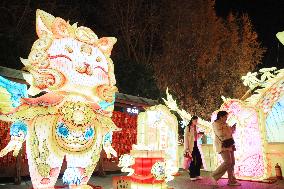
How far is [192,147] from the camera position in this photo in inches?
380

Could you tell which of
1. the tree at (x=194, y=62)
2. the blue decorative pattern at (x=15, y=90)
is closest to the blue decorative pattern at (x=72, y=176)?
the blue decorative pattern at (x=15, y=90)

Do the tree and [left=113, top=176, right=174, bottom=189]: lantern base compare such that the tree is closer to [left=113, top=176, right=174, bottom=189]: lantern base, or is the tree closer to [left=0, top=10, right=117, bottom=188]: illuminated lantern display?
[left=113, top=176, right=174, bottom=189]: lantern base

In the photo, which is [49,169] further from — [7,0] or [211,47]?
[211,47]

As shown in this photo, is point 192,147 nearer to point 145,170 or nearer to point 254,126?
point 254,126

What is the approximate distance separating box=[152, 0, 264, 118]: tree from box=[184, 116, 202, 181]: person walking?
10.5 m

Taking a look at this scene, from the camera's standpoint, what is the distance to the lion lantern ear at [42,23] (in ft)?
19.9

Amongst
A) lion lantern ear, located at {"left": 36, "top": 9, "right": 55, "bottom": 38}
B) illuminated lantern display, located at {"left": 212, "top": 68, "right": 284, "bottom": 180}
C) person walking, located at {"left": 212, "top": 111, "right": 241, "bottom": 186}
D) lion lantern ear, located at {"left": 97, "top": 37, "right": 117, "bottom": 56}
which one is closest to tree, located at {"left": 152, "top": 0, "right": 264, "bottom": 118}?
illuminated lantern display, located at {"left": 212, "top": 68, "right": 284, "bottom": 180}

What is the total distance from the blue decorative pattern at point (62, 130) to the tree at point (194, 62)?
14408 millimetres

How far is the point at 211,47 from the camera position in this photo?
20750 mm

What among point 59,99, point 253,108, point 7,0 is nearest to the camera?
point 59,99

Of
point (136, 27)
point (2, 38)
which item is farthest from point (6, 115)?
point (136, 27)

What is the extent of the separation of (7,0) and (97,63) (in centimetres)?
1098

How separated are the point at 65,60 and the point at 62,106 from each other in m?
0.83

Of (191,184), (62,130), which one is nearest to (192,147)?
(191,184)
